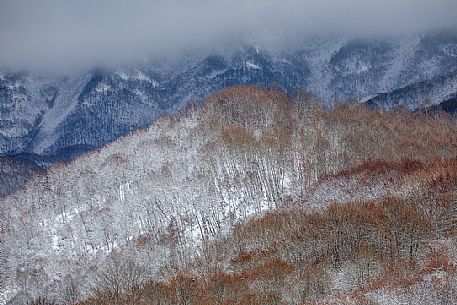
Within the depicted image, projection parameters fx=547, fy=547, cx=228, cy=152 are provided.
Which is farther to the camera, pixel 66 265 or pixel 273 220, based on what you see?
pixel 66 265

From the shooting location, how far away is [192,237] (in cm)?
17850

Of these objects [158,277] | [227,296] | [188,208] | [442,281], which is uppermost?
[188,208]

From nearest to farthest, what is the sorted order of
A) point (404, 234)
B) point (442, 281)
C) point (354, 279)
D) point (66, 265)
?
point (442, 281) < point (354, 279) < point (404, 234) < point (66, 265)

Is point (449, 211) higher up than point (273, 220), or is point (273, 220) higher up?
point (273, 220)

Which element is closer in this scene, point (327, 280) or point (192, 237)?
point (327, 280)

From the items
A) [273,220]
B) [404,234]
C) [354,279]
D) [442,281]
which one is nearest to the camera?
[442,281]

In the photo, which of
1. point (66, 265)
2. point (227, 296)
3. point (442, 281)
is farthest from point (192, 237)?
point (442, 281)

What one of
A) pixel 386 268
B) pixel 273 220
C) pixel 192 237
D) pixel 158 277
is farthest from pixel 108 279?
pixel 386 268

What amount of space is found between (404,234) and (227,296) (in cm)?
4211

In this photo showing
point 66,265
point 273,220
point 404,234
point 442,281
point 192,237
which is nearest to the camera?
point 442,281

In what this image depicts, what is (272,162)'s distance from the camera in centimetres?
19888

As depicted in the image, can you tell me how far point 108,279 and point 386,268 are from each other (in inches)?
3084

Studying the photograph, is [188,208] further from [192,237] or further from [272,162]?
[272,162]

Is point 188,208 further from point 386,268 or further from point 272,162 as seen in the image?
point 386,268
